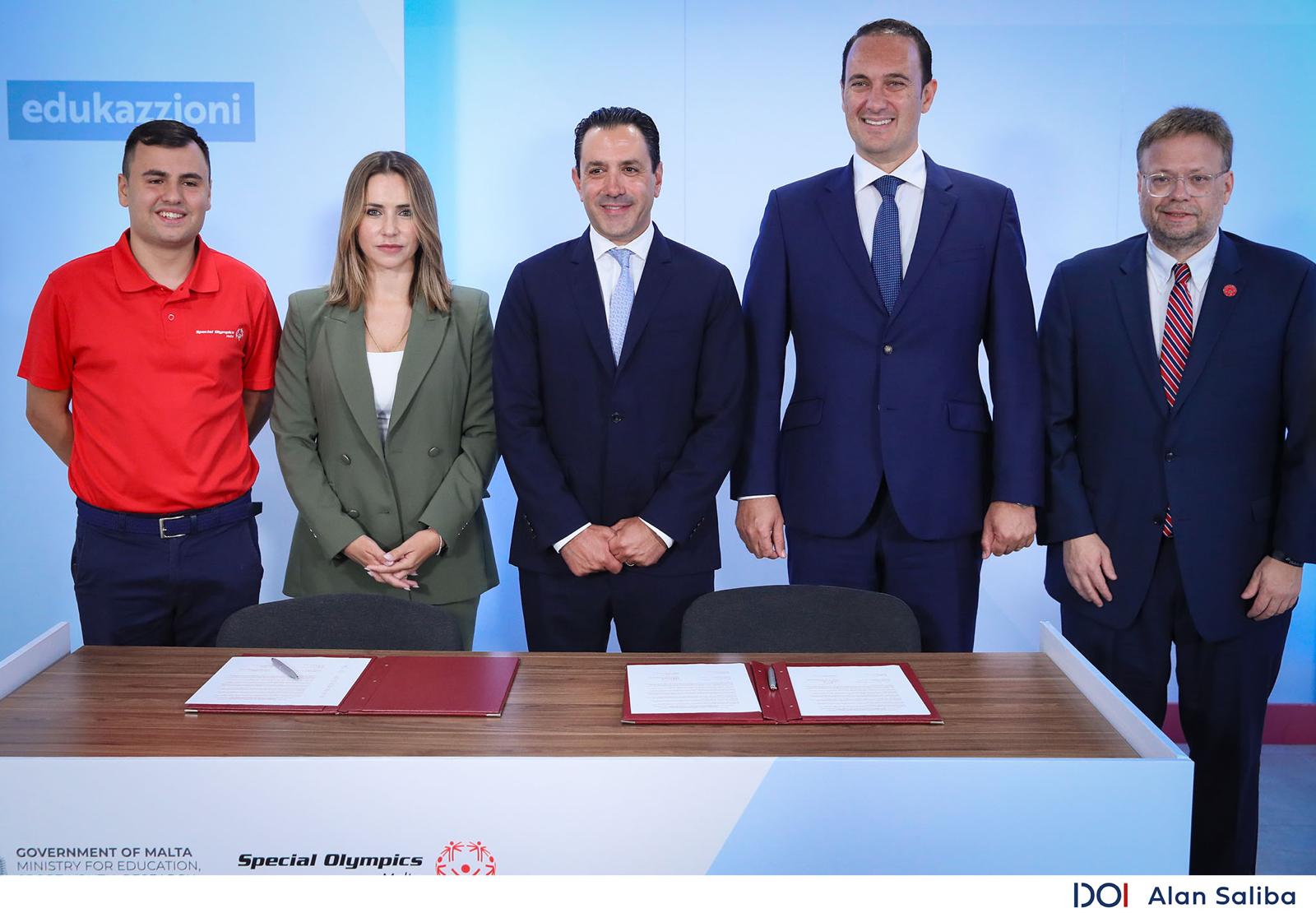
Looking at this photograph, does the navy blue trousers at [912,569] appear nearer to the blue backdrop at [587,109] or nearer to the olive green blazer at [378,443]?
the olive green blazer at [378,443]

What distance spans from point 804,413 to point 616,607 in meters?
0.72

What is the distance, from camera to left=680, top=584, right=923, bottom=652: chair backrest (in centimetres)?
238

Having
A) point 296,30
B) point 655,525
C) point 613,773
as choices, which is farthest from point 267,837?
point 296,30

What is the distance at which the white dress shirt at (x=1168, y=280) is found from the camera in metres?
2.69

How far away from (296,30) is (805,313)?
221cm

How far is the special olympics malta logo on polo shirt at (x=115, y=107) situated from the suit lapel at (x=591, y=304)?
5.42 ft

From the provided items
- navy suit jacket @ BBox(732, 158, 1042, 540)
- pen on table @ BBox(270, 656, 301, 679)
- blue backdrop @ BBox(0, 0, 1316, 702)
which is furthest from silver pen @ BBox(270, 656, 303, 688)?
blue backdrop @ BBox(0, 0, 1316, 702)

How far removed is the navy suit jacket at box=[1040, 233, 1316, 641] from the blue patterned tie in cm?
48

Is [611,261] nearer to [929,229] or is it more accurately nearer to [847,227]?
[847,227]

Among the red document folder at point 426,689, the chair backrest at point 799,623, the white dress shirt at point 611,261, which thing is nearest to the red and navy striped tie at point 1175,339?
the chair backrest at point 799,623

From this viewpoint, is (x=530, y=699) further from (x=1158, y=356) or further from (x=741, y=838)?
(x=1158, y=356)

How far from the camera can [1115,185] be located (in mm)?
3908
